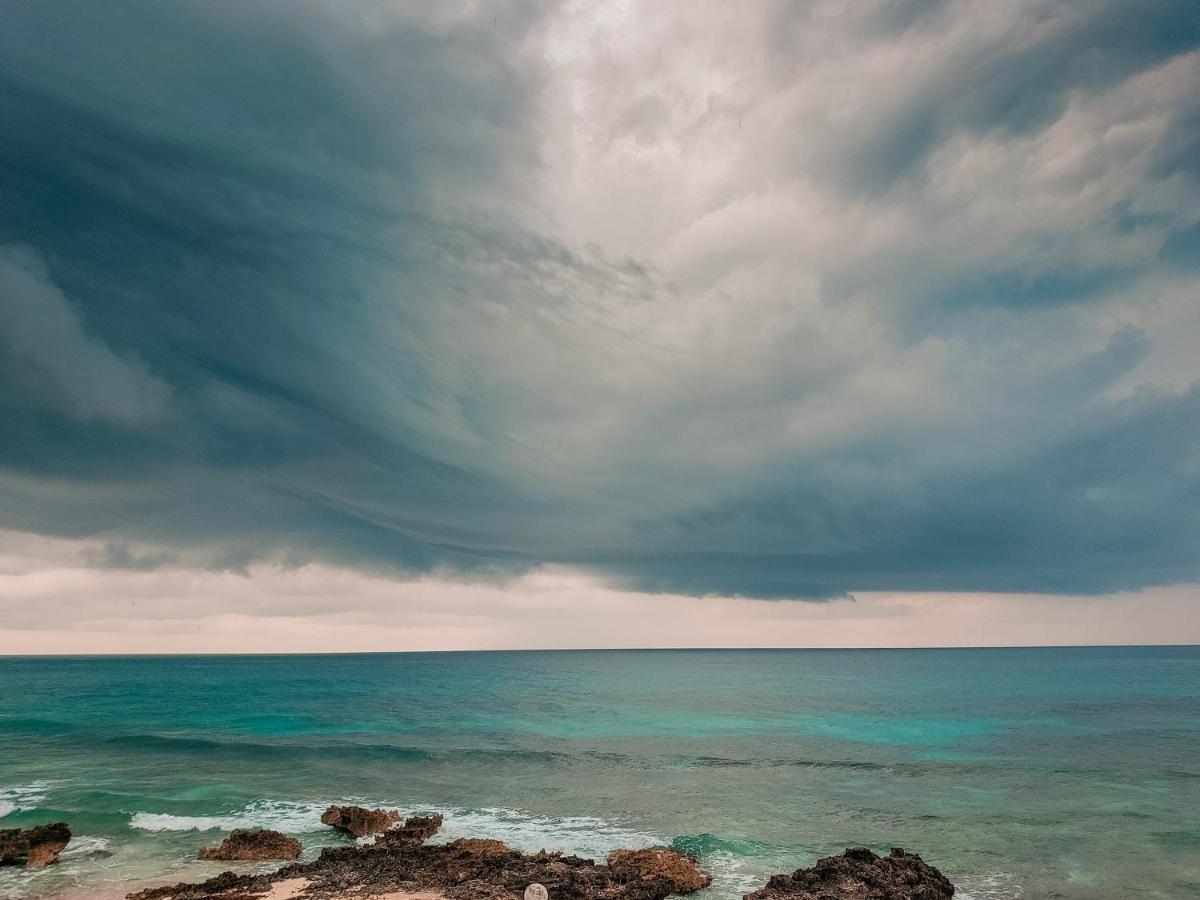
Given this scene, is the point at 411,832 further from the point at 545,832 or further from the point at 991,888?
the point at 991,888

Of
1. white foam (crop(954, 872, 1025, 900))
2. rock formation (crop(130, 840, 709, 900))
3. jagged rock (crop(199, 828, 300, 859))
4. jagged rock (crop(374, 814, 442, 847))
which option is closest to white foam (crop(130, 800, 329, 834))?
jagged rock (crop(199, 828, 300, 859))

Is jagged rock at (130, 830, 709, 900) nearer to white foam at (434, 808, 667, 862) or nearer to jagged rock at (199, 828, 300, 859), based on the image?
jagged rock at (199, 828, 300, 859)

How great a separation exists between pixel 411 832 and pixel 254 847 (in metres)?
5.70

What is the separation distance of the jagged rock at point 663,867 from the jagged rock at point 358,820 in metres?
10.6

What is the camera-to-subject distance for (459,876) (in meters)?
22.1

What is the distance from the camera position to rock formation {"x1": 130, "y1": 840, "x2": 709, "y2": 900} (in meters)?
20.8

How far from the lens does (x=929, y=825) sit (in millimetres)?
30844

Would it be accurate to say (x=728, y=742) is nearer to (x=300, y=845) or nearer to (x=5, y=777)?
Result: (x=300, y=845)

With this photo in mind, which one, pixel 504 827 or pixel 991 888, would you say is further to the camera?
pixel 504 827

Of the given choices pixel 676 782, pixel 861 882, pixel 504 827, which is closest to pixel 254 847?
pixel 504 827

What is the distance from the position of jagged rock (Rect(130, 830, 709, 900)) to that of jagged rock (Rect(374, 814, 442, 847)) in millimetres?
963

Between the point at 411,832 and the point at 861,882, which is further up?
the point at 861,882

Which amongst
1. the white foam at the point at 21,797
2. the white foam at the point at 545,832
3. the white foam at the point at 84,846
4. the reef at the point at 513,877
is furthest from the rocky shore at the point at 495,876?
the white foam at the point at 21,797

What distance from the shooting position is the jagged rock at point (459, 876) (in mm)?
20781
